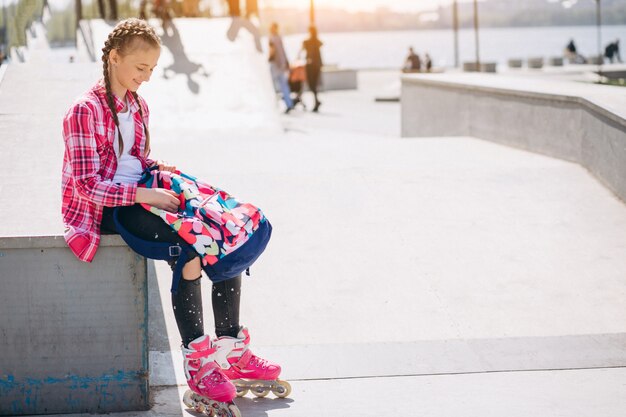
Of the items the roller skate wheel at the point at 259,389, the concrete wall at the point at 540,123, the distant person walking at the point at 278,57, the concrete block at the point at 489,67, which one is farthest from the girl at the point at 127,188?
the concrete block at the point at 489,67

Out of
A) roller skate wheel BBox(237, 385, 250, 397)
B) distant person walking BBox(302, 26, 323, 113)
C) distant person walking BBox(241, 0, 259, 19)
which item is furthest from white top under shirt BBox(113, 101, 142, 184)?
distant person walking BBox(302, 26, 323, 113)

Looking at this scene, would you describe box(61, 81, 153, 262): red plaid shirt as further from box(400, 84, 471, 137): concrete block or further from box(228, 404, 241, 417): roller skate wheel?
box(400, 84, 471, 137): concrete block

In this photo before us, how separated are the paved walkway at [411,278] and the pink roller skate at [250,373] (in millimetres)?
62

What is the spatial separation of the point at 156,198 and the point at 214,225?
253 mm

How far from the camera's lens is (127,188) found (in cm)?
370

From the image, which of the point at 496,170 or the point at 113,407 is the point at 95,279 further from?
the point at 496,170

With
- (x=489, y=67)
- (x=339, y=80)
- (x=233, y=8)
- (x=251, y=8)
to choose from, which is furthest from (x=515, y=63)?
(x=233, y=8)

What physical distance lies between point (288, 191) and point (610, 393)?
330 cm

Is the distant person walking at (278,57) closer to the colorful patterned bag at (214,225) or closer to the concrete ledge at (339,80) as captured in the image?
the concrete ledge at (339,80)

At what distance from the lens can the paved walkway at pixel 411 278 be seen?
4.19 metres

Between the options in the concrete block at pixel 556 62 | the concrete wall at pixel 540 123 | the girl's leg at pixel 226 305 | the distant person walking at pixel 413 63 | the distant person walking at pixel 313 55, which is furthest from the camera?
the concrete block at pixel 556 62

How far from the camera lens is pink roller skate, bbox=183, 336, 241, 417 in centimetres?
381

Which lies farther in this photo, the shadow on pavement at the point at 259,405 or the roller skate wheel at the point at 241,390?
the roller skate wheel at the point at 241,390

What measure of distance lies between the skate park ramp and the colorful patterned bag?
7.82 meters
